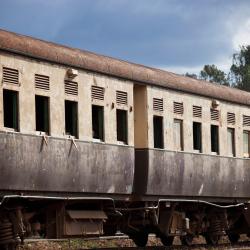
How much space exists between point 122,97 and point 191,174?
311 cm

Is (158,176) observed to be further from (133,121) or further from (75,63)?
(75,63)

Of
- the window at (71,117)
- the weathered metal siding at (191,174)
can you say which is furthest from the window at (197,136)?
the window at (71,117)

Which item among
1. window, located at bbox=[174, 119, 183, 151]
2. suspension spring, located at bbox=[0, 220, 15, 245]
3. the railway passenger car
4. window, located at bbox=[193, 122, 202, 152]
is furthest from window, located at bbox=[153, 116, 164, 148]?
suspension spring, located at bbox=[0, 220, 15, 245]

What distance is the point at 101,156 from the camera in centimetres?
1634

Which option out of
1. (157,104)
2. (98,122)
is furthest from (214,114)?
(98,122)

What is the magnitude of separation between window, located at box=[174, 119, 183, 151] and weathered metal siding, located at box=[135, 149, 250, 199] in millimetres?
203

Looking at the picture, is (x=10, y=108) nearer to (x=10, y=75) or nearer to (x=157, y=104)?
(x=10, y=75)

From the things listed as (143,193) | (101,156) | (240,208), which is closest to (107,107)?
(101,156)

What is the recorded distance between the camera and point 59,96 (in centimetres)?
1546

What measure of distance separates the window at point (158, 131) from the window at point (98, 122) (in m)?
2.07

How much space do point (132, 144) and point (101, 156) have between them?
1.26 metres

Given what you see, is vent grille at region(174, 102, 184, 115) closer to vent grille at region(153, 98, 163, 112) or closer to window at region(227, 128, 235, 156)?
vent grille at region(153, 98, 163, 112)

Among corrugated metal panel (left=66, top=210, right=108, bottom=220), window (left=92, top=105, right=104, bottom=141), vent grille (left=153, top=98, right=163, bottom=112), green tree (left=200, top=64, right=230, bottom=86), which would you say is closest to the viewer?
corrugated metal panel (left=66, top=210, right=108, bottom=220)

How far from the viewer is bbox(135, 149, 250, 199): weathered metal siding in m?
17.8
